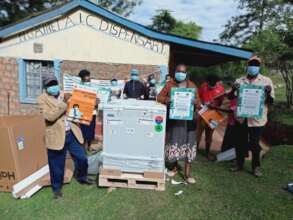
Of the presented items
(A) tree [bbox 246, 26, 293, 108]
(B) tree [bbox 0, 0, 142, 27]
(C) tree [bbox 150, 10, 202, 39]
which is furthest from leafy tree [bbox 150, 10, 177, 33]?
(A) tree [bbox 246, 26, 293, 108]

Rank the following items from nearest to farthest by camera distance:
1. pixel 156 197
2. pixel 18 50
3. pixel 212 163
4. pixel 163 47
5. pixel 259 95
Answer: pixel 156 197
pixel 259 95
pixel 212 163
pixel 163 47
pixel 18 50

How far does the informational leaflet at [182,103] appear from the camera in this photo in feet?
13.8

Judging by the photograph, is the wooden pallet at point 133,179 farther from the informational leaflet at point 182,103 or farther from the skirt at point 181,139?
the informational leaflet at point 182,103

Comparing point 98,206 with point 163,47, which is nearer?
point 98,206

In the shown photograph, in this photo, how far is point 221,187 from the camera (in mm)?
4488

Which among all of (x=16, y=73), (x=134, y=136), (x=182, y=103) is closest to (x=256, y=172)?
(x=182, y=103)

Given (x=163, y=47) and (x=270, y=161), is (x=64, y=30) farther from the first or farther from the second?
(x=270, y=161)

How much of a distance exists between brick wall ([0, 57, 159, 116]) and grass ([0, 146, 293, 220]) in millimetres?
4446

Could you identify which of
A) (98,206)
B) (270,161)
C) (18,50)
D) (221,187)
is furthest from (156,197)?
(18,50)

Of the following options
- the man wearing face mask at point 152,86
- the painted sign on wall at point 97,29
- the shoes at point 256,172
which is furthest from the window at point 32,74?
the shoes at point 256,172

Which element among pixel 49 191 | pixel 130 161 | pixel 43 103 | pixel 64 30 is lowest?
pixel 49 191

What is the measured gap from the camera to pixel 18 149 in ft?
13.8

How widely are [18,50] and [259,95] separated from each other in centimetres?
760

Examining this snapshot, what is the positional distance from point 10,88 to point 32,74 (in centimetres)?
91
